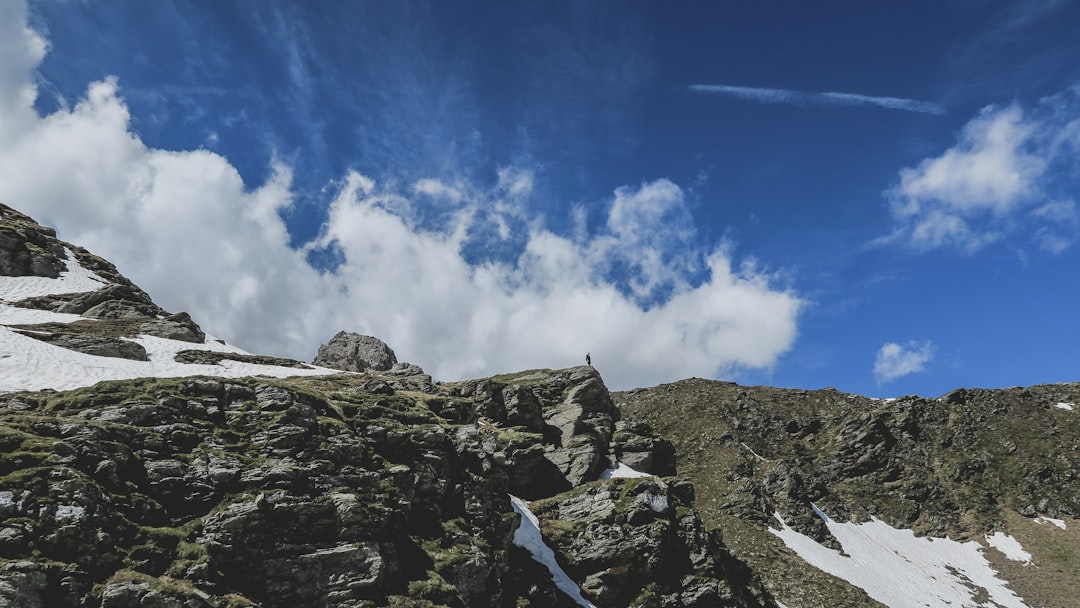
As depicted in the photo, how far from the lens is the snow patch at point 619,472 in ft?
190

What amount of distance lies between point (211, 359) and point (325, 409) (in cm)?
2537

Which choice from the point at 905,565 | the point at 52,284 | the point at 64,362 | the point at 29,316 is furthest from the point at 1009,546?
the point at 52,284

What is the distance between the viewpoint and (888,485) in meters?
103

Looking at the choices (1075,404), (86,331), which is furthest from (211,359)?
(1075,404)

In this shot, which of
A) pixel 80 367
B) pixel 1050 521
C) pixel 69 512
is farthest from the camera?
pixel 1050 521

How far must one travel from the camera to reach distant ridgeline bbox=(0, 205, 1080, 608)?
81.0 ft

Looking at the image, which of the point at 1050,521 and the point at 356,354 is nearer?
the point at 356,354

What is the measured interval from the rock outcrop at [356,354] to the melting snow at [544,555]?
161 ft

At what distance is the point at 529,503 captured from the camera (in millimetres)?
50625

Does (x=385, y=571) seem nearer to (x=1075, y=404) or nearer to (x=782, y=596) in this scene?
(x=782, y=596)

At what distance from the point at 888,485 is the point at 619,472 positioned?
228ft

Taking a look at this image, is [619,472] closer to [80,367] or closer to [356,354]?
[80,367]

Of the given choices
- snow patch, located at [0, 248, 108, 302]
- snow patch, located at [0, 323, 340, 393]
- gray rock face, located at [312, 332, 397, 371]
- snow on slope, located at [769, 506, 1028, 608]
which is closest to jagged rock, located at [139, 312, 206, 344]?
snow patch, located at [0, 323, 340, 393]

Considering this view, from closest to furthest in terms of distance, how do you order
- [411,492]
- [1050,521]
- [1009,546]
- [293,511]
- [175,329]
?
[293,511] → [411,492] → [175,329] → [1009,546] → [1050,521]
